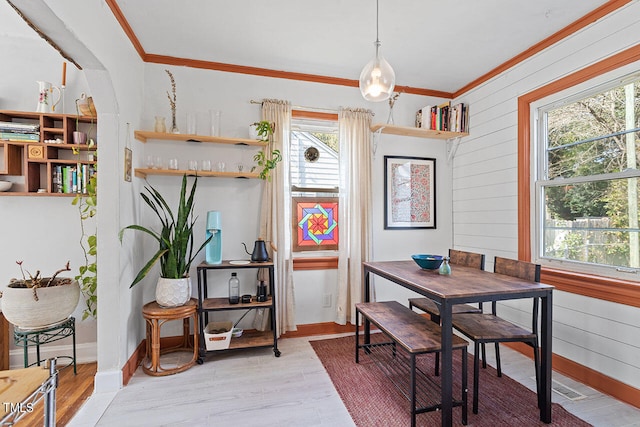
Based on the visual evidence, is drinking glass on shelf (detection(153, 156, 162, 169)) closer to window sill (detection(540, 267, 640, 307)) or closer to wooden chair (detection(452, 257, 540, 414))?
wooden chair (detection(452, 257, 540, 414))

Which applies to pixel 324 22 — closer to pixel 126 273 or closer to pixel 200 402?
pixel 126 273

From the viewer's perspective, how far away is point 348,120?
3.25 meters

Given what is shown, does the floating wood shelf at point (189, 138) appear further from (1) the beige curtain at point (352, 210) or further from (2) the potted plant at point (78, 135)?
(1) the beige curtain at point (352, 210)

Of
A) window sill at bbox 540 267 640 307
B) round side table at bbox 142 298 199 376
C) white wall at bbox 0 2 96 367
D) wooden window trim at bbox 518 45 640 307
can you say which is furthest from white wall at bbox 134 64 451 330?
window sill at bbox 540 267 640 307

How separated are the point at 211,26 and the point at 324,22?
86 cm

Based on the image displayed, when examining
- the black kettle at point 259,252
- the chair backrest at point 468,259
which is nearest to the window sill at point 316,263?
the black kettle at point 259,252

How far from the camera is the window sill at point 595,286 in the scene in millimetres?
2035

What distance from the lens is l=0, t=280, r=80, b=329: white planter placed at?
6.75 ft

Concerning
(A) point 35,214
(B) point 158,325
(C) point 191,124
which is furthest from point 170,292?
(C) point 191,124

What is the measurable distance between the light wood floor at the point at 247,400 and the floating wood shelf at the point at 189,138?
189 centimetres

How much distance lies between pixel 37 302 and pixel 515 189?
381 cm

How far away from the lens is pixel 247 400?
2105 millimetres

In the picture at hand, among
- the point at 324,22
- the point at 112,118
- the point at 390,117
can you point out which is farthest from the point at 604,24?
the point at 112,118

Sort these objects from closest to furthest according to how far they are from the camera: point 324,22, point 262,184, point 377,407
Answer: point 377,407, point 324,22, point 262,184
